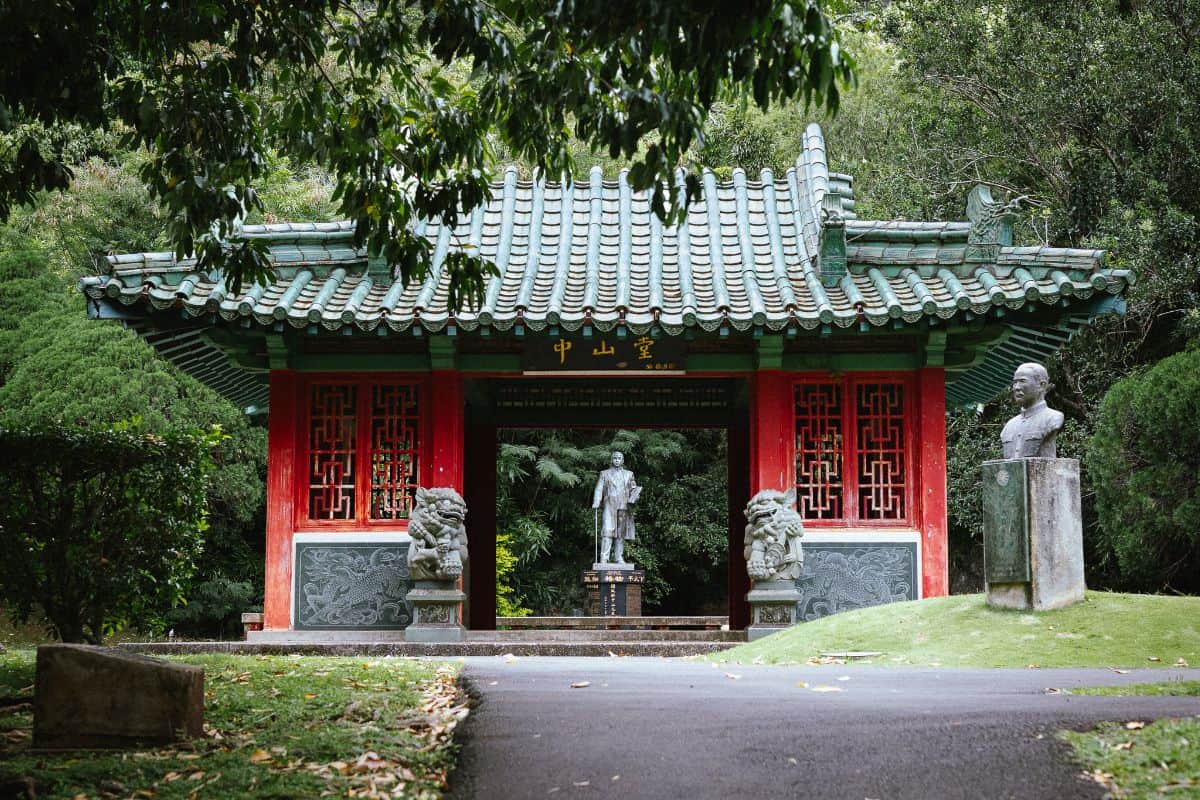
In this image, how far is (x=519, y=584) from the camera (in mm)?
28578

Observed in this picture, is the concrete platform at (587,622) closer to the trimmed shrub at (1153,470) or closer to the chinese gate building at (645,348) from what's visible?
the trimmed shrub at (1153,470)

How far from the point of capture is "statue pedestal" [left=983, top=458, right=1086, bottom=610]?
35.5 ft

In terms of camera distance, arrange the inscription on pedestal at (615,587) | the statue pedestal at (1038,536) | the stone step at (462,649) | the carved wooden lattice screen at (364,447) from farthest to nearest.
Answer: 1. the inscription on pedestal at (615,587)
2. the carved wooden lattice screen at (364,447)
3. the stone step at (462,649)
4. the statue pedestal at (1038,536)

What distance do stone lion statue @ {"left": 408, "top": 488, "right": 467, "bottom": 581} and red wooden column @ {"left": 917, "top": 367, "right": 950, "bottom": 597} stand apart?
4.53 meters

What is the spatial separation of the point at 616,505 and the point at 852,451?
9392 millimetres

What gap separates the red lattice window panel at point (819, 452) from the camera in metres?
13.7

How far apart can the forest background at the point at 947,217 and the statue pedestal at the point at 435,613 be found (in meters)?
4.27

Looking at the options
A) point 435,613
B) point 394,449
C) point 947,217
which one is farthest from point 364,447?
point 947,217

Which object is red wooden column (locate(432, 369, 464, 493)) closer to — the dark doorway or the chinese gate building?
the chinese gate building

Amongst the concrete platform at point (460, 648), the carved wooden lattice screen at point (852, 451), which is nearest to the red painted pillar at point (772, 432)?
the carved wooden lattice screen at point (852, 451)

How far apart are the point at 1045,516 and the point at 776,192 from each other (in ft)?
21.1

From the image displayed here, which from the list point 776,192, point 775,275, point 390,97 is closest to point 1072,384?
point 776,192

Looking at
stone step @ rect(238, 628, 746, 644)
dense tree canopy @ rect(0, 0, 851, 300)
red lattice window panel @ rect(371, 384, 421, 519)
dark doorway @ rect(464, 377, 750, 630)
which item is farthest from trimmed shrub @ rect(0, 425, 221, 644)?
dark doorway @ rect(464, 377, 750, 630)

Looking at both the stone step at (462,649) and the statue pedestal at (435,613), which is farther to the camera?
the statue pedestal at (435,613)
